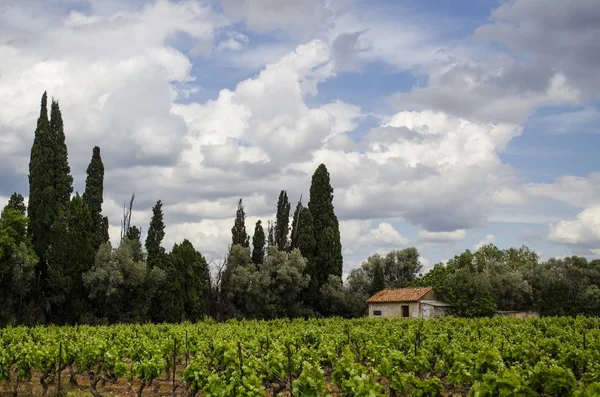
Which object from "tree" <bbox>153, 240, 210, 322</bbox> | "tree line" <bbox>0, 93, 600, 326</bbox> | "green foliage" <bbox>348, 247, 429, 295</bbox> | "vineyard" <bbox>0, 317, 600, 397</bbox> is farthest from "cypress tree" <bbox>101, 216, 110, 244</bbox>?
"vineyard" <bbox>0, 317, 600, 397</bbox>

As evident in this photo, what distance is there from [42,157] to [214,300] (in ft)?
58.4

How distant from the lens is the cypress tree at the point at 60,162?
41.6m

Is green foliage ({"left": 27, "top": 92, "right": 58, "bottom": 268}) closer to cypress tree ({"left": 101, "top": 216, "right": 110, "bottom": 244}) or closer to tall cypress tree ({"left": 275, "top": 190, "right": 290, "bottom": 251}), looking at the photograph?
cypress tree ({"left": 101, "top": 216, "right": 110, "bottom": 244})

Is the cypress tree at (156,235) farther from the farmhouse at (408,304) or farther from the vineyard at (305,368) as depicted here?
the vineyard at (305,368)

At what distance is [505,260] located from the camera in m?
81.8

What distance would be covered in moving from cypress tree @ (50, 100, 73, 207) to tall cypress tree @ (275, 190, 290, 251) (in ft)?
68.8

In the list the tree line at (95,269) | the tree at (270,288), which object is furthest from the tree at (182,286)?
the tree at (270,288)

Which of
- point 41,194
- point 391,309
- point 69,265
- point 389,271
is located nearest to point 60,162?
point 41,194

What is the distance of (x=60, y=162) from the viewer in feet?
137

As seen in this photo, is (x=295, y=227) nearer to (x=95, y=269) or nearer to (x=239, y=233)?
(x=239, y=233)

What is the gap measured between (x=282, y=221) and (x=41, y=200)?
932 inches

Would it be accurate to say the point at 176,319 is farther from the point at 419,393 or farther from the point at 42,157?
the point at 419,393

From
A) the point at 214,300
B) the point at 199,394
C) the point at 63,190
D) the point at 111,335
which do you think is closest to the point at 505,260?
the point at 214,300

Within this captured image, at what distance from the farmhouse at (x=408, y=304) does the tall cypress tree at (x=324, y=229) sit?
4.09m
